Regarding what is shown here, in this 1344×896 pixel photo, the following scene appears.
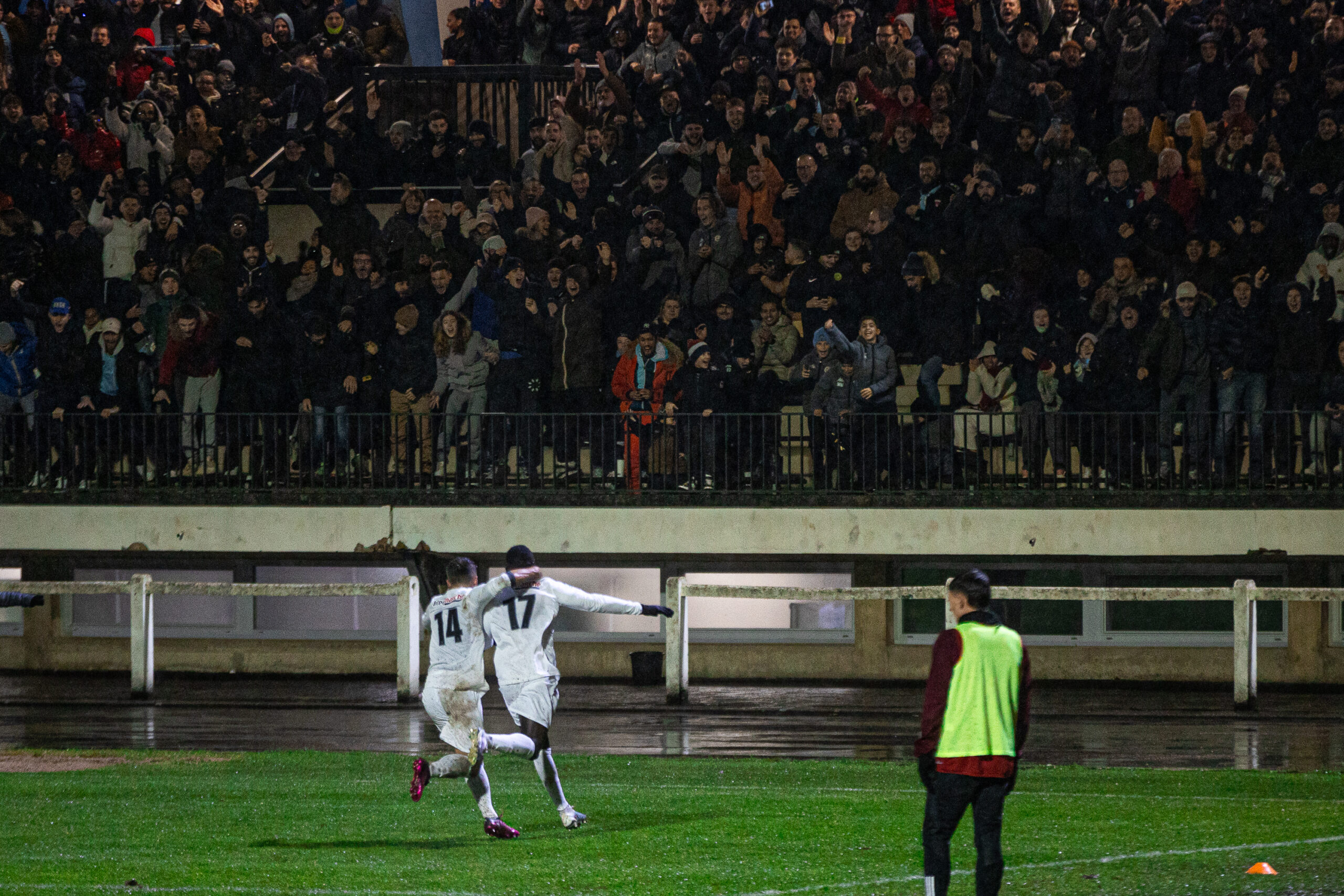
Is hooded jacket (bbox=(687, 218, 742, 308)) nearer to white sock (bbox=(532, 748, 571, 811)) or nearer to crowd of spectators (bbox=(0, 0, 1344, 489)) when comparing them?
crowd of spectators (bbox=(0, 0, 1344, 489))

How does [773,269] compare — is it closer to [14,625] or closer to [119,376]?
[119,376]

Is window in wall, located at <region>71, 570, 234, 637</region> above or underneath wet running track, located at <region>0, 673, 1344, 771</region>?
above

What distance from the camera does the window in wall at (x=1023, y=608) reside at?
1961cm

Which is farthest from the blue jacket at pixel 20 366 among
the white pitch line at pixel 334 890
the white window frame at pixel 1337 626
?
the white window frame at pixel 1337 626

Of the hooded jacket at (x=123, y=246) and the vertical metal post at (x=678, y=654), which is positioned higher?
the hooded jacket at (x=123, y=246)

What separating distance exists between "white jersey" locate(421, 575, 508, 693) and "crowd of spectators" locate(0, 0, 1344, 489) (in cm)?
748

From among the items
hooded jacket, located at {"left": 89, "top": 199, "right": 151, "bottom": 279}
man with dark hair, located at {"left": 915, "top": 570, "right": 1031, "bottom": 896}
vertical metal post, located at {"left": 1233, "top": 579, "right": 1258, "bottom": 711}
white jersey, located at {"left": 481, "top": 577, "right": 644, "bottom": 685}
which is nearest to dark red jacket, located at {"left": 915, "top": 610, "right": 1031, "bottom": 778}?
man with dark hair, located at {"left": 915, "top": 570, "right": 1031, "bottom": 896}

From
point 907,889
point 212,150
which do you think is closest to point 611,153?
point 212,150

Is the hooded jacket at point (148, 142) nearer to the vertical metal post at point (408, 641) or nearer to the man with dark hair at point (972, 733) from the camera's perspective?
the vertical metal post at point (408, 641)

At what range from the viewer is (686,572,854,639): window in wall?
20172 millimetres

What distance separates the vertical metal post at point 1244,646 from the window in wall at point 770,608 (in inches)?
176

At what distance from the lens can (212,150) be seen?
21.1 m

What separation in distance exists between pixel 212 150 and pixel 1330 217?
12.2 m

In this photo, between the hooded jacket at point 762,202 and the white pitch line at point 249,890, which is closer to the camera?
the white pitch line at point 249,890
